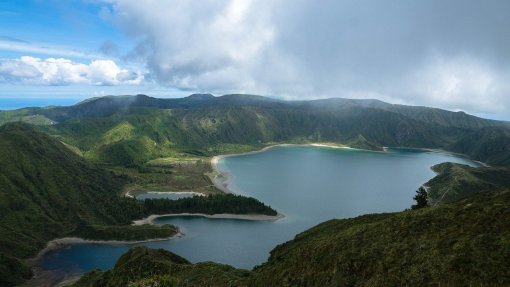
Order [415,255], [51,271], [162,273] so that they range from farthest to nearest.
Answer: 1. [51,271]
2. [162,273]
3. [415,255]

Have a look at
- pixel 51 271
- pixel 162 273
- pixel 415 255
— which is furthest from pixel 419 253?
pixel 51 271

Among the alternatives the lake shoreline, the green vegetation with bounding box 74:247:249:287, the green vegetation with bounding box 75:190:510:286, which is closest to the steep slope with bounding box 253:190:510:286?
the green vegetation with bounding box 75:190:510:286

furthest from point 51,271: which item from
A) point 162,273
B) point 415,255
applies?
Answer: point 415,255

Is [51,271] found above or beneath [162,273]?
beneath

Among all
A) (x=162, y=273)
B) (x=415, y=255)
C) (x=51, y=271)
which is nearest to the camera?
(x=415, y=255)

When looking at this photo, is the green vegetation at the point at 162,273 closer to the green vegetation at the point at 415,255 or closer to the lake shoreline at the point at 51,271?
the green vegetation at the point at 415,255

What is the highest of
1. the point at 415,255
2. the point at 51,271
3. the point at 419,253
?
the point at 419,253

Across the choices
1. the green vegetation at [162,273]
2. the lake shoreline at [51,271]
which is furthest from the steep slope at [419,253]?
→ the lake shoreline at [51,271]

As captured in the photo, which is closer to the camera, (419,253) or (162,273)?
(419,253)

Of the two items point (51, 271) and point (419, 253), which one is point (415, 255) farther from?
point (51, 271)
